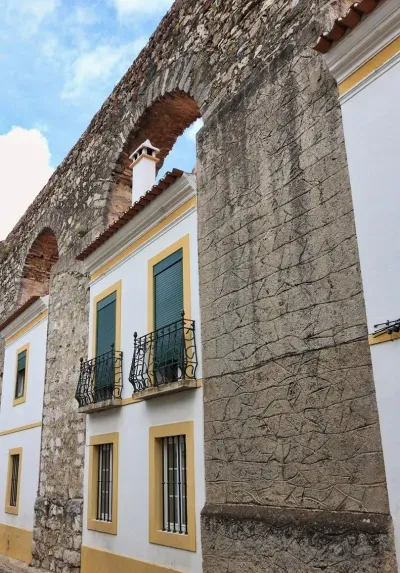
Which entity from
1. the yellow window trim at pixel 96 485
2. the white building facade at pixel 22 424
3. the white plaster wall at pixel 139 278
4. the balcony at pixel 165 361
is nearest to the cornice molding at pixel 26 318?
the white building facade at pixel 22 424

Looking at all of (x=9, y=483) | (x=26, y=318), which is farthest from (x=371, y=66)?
(x=9, y=483)

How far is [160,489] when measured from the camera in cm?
623

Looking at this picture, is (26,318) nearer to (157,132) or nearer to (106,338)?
(106,338)

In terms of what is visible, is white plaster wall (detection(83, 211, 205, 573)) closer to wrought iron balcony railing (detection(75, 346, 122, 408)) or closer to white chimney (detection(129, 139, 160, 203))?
wrought iron balcony railing (detection(75, 346, 122, 408))

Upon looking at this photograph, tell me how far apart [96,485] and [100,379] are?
4.84ft

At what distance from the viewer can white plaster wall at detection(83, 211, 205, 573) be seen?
576cm

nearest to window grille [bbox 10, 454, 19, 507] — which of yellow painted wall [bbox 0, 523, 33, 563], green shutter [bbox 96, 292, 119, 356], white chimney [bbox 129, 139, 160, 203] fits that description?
yellow painted wall [bbox 0, 523, 33, 563]

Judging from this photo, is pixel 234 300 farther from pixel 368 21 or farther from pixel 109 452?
pixel 109 452

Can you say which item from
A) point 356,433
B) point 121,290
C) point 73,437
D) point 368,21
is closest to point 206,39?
point 368,21

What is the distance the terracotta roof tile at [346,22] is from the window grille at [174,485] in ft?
13.9

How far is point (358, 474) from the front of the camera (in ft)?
13.4

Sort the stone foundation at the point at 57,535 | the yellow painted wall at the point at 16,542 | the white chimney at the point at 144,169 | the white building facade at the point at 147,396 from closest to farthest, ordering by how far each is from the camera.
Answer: the white building facade at the point at 147,396, the stone foundation at the point at 57,535, the white chimney at the point at 144,169, the yellow painted wall at the point at 16,542

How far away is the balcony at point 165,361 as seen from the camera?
19.4 ft

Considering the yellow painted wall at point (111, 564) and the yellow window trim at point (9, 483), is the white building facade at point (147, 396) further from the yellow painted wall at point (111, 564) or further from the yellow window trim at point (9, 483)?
the yellow window trim at point (9, 483)
